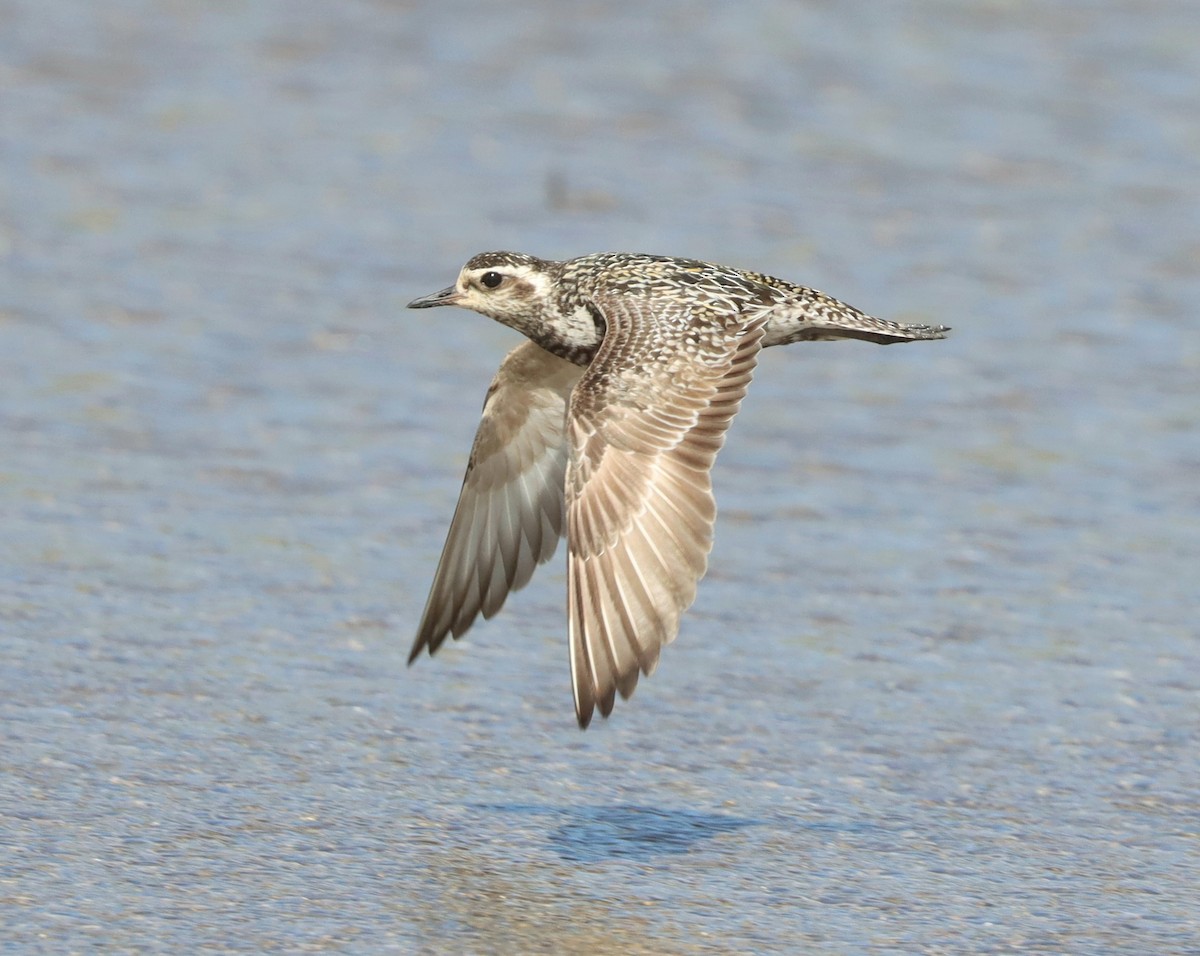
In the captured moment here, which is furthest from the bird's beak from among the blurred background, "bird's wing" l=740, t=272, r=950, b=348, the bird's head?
the blurred background

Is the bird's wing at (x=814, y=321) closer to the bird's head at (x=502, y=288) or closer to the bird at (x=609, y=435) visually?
the bird at (x=609, y=435)

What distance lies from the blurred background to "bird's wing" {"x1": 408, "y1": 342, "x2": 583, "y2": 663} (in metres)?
0.40

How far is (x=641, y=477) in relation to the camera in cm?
732

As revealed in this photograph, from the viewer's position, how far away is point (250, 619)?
898 centimetres

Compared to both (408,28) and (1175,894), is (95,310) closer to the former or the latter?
(408,28)

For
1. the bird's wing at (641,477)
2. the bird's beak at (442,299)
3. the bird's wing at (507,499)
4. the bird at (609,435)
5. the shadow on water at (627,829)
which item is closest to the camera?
the bird's wing at (641,477)

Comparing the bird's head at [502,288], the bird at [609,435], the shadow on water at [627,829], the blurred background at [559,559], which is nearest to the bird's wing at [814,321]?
the bird at [609,435]

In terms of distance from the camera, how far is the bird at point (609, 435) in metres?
6.96

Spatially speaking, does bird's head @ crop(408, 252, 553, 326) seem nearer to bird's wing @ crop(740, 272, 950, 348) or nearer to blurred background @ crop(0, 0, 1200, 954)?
bird's wing @ crop(740, 272, 950, 348)

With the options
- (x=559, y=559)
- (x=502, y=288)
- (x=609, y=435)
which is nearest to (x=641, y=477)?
(x=609, y=435)

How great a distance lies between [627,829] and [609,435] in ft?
4.37

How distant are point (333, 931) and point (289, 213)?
8.18 meters

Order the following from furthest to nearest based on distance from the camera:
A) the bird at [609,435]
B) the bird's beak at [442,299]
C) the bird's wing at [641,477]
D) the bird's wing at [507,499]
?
the bird's beak at [442,299] < the bird's wing at [507,499] < the bird at [609,435] < the bird's wing at [641,477]

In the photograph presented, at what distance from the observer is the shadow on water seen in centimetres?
716
